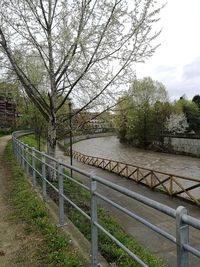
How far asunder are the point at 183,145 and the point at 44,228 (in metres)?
48.2

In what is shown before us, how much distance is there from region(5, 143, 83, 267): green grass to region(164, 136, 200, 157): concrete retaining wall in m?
41.6

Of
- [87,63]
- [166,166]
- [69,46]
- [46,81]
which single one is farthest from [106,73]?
[166,166]

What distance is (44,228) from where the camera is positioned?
5.81 metres

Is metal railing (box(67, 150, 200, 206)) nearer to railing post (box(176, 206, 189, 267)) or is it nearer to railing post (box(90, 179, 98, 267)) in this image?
railing post (box(90, 179, 98, 267))

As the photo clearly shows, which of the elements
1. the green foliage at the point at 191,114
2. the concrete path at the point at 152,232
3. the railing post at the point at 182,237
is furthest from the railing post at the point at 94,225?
the green foliage at the point at 191,114

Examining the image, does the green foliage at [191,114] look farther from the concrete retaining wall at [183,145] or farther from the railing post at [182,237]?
the railing post at [182,237]

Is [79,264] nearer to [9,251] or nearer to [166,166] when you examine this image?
[9,251]

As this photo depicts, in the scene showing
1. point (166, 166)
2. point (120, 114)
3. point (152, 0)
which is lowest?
point (166, 166)

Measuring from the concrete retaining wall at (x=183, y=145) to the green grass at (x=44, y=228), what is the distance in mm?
41632

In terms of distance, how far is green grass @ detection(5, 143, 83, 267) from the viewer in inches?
178

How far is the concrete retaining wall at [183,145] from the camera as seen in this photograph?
48.5m

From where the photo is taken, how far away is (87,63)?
1168 centimetres

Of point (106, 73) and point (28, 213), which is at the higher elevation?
point (106, 73)

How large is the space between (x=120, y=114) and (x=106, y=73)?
2079 millimetres
